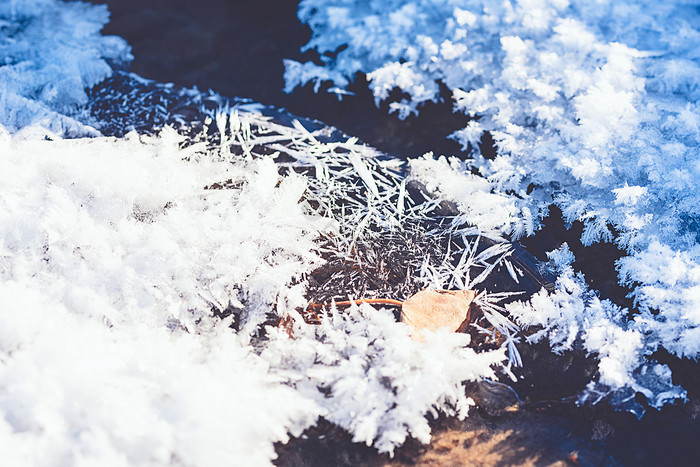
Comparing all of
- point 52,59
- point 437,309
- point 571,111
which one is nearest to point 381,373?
point 437,309

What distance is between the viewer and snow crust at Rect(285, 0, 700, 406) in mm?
1523

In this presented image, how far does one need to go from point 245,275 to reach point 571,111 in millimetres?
1448

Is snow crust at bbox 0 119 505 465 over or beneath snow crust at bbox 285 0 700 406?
beneath

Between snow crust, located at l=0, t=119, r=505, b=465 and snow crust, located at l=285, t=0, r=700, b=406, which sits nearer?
snow crust, located at l=0, t=119, r=505, b=465

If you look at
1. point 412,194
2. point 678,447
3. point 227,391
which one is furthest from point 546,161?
point 227,391

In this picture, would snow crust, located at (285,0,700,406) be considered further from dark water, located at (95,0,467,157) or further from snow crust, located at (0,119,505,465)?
snow crust, located at (0,119,505,465)

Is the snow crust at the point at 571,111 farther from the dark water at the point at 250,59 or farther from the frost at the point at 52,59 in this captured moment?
the frost at the point at 52,59

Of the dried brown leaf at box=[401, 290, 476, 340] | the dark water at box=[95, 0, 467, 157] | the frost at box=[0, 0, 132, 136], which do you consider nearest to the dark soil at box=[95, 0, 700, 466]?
the dark water at box=[95, 0, 467, 157]

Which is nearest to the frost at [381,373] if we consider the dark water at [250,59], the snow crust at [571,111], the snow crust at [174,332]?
the snow crust at [174,332]

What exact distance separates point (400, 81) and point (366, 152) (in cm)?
44

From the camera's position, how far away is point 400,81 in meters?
2.24

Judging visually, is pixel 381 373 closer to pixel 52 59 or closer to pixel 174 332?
pixel 174 332

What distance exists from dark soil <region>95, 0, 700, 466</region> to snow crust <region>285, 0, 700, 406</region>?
73 mm

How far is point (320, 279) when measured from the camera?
1.62 meters
